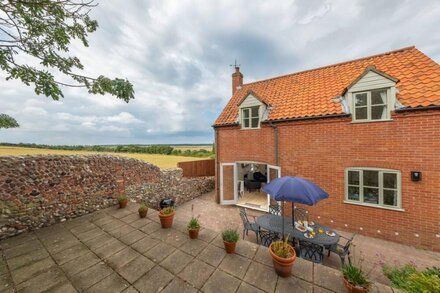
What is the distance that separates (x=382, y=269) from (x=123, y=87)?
968 cm

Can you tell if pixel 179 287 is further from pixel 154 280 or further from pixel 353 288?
pixel 353 288

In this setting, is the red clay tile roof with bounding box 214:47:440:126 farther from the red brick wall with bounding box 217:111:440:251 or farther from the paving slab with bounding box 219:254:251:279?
the paving slab with bounding box 219:254:251:279

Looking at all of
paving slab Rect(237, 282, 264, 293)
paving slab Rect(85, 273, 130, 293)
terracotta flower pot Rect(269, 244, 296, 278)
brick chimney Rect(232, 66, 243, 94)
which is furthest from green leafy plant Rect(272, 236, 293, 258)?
brick chimney Rect(232, 66, 243, 94)

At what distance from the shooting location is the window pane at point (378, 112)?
23.1ft

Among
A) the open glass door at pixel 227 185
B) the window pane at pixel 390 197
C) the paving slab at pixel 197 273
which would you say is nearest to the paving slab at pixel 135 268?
the paving slab at pixel 197 273

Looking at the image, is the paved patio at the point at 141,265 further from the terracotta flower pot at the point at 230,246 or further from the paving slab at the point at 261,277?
the terracotta flower pot at the point at 230,246

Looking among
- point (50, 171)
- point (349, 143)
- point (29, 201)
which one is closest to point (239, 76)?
point (349, 143)

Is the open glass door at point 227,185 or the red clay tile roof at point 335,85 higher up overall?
the red clay tile roof at point 335,85

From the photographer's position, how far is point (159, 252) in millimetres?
4891

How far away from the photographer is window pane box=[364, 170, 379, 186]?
281 inches

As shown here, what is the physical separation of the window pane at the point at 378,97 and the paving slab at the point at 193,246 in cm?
895

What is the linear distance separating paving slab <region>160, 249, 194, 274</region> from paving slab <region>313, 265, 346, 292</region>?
3136mm

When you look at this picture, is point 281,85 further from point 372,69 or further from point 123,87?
point 123,87

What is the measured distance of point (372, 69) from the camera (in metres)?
7.02
